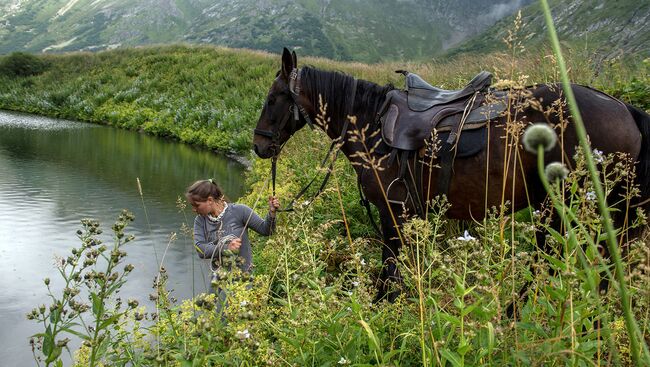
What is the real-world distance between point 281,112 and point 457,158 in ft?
5.26

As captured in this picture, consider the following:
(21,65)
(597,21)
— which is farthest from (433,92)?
(597,21)

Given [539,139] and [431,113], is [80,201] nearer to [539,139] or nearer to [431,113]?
[431,113]

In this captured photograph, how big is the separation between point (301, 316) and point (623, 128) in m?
2.49

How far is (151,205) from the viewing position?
29.3 ft

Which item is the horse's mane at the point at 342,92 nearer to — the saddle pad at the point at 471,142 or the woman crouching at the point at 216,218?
the saddle pad at the point at 471,142

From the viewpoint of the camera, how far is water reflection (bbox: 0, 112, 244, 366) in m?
5.52

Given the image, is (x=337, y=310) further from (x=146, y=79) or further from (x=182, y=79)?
(x=146, y=79)

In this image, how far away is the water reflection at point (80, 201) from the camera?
217 inches

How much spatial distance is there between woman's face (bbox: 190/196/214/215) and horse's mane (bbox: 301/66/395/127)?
1228 mm

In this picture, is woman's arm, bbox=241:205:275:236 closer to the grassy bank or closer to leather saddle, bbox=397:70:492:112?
leather saddle, bbox=397:70:492:112

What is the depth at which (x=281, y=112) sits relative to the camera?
4.30 metres

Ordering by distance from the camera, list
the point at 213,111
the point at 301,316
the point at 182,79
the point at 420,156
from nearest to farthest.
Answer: the point at 301,316, the point at 420,156, the point at 213,111, the point at 182,79

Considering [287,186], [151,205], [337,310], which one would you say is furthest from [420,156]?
[151,205]

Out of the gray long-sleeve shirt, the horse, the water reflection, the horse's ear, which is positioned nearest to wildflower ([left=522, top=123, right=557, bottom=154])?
the horse
